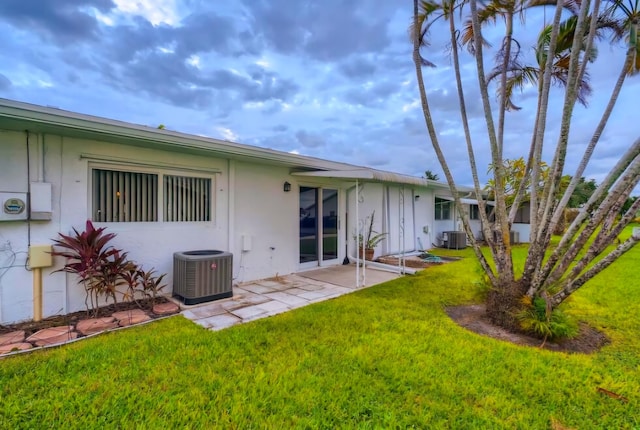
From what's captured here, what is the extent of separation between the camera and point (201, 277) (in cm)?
504

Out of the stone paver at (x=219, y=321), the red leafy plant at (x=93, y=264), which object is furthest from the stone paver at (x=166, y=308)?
the stone paver at (x=219, y=321)

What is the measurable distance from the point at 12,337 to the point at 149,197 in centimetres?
261

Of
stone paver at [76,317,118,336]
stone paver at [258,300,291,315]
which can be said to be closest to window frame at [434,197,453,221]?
stone paver at [258,300,291,315]

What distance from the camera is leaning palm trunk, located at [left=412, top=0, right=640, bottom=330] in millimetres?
3588

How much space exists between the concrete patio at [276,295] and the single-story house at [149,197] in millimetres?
616

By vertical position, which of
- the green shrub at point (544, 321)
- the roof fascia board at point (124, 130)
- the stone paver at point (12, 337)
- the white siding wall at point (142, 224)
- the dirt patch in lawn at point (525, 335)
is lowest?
the dirt patch in lawn at point (525, 335)

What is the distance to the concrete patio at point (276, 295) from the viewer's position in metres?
4.53

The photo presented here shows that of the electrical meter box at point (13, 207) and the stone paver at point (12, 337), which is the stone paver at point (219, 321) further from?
the electrical meter box at point (13, 207)

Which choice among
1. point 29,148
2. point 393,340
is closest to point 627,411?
point 393,340

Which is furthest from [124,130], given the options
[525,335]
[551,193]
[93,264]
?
[525,335]

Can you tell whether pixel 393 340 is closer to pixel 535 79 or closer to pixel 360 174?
pixel 360 174

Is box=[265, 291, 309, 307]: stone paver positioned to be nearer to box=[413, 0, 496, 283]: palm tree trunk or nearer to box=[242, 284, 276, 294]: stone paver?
box=[242, 284, 276, 294]: stone paver

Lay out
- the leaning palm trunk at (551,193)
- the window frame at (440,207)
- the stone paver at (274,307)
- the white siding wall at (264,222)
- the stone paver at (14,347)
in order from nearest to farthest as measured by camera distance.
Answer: the stone paver at (14,347) < the leaning palm trunk at (551,193) < the stone paver at (274,307) < the white siding wall at (264,222) < the window frame at (440,207)

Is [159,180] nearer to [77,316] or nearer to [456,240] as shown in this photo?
[77,316]
